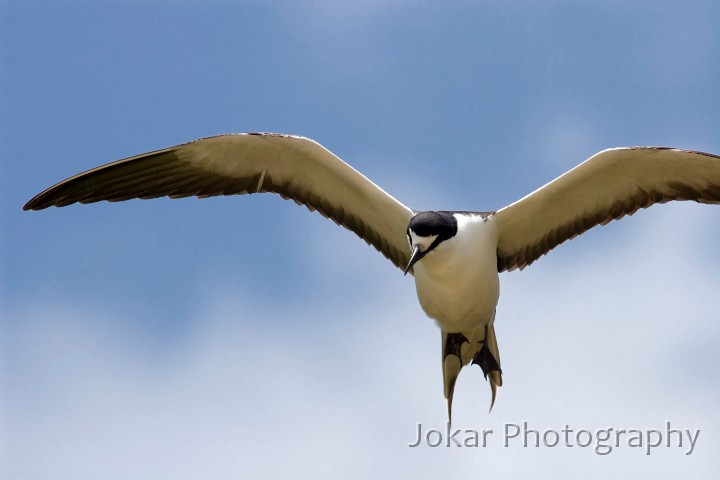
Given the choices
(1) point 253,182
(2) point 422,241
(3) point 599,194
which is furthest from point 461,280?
(1) point 253,182

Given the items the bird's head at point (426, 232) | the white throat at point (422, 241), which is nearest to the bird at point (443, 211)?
the bird's head at point (426, 232)

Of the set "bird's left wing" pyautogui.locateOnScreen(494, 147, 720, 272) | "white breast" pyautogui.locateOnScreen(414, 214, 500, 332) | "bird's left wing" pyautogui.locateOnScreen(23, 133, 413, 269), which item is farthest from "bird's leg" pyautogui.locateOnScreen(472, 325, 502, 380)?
"bird's left wing" pyautogui.locateOnScreen(23, 133, 413, 269)

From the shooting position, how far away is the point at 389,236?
42.4 feet

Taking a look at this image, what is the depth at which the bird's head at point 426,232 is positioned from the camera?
447 inches

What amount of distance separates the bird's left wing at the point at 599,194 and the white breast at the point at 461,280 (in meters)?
0.60

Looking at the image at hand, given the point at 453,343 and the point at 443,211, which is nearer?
the point at 443,211

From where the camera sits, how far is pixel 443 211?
12.2 metres

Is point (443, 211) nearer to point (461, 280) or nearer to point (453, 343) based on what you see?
point (461, 280)

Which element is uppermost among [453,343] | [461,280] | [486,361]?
[461,280]

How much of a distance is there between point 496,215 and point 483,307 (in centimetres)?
107

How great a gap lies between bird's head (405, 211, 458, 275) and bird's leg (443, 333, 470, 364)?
1.42 m

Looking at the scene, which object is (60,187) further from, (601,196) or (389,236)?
(601,196)

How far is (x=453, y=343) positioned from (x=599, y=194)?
86.7 inches

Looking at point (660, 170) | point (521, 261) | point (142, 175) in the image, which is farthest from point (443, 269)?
point (142, 175)
